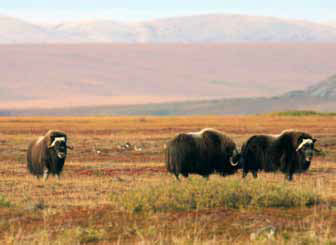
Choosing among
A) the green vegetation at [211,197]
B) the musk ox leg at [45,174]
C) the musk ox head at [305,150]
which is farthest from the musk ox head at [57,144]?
the green vegetation at [211,197]

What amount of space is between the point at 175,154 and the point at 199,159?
0.58 m

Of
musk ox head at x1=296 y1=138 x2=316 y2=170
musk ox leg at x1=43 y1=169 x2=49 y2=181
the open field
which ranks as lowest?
musk ox leg at x1=43 y1=169 x2=49 y2=181

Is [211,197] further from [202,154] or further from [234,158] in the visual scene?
[234,158]

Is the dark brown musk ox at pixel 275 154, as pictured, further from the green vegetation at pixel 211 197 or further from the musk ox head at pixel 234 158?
the green vegetation at pixel 211 197

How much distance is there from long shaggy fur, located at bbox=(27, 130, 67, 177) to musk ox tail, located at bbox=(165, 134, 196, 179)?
4380 mm

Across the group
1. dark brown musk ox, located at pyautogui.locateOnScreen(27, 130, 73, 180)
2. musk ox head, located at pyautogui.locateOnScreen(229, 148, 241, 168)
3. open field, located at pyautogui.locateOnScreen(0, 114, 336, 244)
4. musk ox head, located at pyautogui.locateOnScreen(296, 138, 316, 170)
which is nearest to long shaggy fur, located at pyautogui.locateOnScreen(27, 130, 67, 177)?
dark brown musk ox, located at pyautogui.locateOnScreen(27, 130, 73, 180)

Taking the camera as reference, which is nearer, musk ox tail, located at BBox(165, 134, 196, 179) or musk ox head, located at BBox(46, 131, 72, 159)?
musk ox tail, located at BBox(165, 134, 196, 179)

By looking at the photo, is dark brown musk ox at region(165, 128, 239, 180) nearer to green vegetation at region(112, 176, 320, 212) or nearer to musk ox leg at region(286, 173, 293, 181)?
musk ox leg at region(286, 173, 293, 181)

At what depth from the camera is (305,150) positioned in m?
21.6

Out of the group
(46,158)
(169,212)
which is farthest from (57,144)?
(169,212)

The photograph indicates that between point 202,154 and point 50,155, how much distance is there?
17.4ft

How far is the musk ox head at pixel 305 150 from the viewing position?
70.7 feet

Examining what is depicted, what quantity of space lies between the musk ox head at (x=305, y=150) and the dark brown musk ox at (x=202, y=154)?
1.61 metres

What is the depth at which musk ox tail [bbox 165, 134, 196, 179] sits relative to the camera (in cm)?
2092
